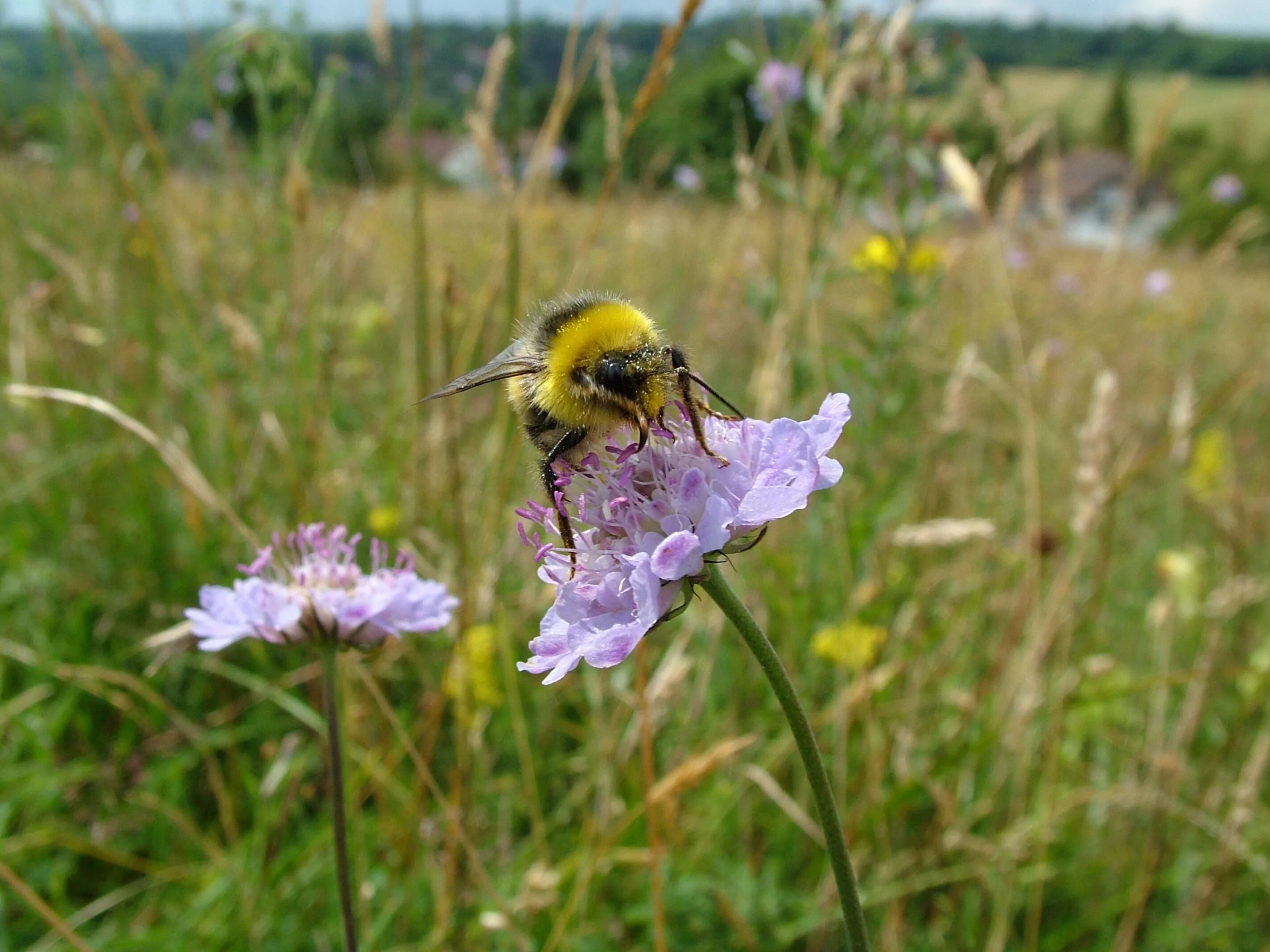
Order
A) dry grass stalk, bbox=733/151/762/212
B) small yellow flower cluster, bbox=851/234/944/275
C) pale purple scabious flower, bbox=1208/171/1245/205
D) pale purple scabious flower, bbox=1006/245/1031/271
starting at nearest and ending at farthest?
dry grass stalk, bbox=733/151/762/212, small yellow flower cluster, bbox=851/234/944/275, pale purple scabious flower, bbox=1006/245/1031/271, pale purple scabious flower, bbox=1208/171/1245/205

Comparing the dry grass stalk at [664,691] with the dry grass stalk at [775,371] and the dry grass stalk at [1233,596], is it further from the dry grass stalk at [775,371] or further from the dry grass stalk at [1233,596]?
the dry grass stalk at [1233,596]

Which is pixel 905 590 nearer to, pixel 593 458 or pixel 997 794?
pixel 997 794

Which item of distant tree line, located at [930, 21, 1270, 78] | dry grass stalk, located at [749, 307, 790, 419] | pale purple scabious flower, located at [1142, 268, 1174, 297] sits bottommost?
pale purple scabious flower, located at [1142, 268, 1174, 297]

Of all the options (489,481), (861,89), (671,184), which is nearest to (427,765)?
(489,481)

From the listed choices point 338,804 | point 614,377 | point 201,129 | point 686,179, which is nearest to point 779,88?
point 614,377

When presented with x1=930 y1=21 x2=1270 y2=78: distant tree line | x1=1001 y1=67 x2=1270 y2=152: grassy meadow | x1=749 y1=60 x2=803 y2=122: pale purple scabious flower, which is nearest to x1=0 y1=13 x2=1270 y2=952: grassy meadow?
x1=749 y1=60 x2=803 y2=122: pale purple scabious flower

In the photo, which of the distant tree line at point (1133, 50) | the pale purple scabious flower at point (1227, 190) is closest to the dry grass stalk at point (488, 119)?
the distant tree line at point (1133, 50)

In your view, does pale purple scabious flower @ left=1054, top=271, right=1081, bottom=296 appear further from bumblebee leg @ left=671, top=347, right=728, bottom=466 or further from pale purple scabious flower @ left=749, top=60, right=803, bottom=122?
bumblebee leg @ left=671, top=347, right=728, bottom=466
